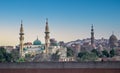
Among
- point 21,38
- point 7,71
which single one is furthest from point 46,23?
point 7,71

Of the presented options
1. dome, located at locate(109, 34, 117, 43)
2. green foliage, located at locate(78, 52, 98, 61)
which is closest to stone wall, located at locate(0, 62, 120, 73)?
green foliage, located at locate(78, 52, 98, 61)

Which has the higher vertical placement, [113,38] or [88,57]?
[113,38]

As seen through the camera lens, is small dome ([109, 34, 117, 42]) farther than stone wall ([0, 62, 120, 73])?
Yes

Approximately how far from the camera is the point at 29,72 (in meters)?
17.8

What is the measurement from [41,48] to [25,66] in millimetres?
45319

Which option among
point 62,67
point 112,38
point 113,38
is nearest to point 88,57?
point 112,38

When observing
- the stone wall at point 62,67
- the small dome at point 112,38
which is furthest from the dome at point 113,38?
the stone wall at point 62,67

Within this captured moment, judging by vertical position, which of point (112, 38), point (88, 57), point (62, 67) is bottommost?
point (62, 67)

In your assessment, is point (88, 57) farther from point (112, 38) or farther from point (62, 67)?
point (62, 67)

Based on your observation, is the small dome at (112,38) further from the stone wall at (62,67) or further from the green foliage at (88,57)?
the stone wall at (62,67)

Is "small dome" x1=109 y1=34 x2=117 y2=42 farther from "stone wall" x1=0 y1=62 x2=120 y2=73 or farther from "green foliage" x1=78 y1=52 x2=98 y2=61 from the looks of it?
"stone wall" x1=0 y1=62 x2=120 y2=73

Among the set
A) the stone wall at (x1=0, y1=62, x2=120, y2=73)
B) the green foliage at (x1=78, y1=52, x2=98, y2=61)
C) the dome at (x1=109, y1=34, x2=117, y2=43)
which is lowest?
the stone wall at (x1=0, y1=62, x2=120, y2=73)

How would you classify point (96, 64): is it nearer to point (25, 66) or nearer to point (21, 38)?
point (25, 66)

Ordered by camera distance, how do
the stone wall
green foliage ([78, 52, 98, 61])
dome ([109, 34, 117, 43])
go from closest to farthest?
the stone wall < green foliage ([78, 52, 98, 61]) < dome ([109, 34, 117, 43])
